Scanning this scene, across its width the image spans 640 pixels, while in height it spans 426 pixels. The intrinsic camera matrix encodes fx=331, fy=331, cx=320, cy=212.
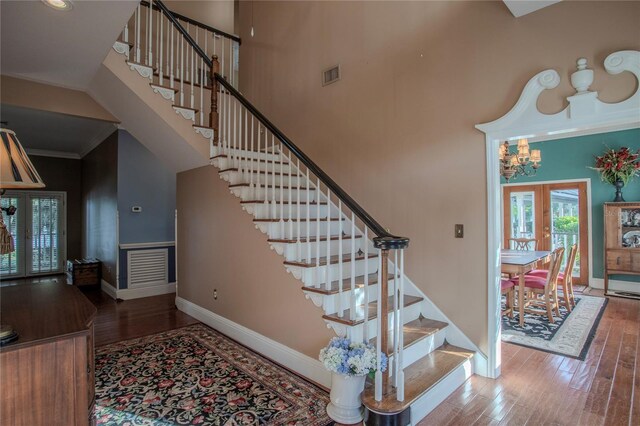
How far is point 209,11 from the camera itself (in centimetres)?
579

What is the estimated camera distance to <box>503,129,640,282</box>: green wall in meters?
5.81

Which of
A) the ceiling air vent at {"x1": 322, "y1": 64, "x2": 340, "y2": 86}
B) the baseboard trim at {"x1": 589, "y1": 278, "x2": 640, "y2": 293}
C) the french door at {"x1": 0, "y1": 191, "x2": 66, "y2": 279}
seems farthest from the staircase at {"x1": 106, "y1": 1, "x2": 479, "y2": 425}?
the french door at {"x1": 0, "y1": 191, "x2": 66, "y2": 279}

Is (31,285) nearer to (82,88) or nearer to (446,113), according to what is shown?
(82,88)

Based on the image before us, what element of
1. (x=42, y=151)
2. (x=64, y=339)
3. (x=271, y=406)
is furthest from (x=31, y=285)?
(x=42, y=151)

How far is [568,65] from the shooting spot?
243 cm

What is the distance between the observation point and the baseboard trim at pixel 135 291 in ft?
18.3

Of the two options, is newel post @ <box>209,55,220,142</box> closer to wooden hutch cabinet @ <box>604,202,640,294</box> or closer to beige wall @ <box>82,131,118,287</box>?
beige wall @ <box>82,131,118,287</box>

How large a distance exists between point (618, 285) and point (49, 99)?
910cm

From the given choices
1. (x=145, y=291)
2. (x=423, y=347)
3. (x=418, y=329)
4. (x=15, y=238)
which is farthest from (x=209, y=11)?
(x=15, y=238)

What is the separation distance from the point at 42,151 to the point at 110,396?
7857 millimetres

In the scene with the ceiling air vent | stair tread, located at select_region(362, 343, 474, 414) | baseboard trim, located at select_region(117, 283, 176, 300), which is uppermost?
the ceiling air vent

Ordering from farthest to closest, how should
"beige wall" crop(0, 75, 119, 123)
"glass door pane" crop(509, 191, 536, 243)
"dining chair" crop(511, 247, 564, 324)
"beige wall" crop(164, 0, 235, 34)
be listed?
"glass door pane" crop(509, 191, 536, 243)
"beige wall" crop(164, 0, 235, 34)
"dining chair" crop(511, 247, 564, 324)
"beige wall" crop(0, 75, 119, 123)

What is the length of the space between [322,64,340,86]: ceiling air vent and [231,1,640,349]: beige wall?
79 mm

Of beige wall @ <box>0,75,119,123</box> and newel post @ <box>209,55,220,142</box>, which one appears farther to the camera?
newel post @ <box>209,55,220,142</box>
